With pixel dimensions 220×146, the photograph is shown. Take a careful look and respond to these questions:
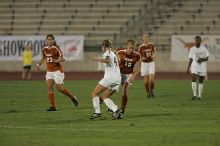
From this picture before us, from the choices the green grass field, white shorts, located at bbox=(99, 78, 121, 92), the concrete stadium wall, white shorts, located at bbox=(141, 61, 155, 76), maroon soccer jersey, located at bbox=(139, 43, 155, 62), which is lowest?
the concrete stadium wall

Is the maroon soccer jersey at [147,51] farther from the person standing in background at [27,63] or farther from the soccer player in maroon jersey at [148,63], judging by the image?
the person standing in background at [27,63]

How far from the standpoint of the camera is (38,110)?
2127cm

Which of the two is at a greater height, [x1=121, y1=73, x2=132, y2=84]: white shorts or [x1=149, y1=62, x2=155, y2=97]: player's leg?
[x1=121, y1=73, x2=132, y2=84]: white shorts

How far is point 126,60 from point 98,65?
22.6 metres

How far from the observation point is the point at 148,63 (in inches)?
1061

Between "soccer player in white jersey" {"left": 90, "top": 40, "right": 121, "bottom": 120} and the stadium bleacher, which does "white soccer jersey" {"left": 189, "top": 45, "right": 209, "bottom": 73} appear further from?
the stadium bleacher

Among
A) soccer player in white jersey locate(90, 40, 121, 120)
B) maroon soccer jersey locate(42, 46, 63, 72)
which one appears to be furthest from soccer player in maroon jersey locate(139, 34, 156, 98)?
soccer player in white jersey locate(90, 40, 121, 120)

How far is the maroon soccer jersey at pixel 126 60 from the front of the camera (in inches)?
764

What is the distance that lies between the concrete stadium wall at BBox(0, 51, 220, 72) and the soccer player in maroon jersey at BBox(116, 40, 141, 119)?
72.5 ft

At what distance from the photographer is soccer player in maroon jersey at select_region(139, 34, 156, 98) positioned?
1042 inches

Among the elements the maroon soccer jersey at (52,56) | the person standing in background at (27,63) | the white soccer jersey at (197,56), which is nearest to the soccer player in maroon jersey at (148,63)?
the white soccer jersey at (197,56)

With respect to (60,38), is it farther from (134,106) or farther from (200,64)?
(134,106)

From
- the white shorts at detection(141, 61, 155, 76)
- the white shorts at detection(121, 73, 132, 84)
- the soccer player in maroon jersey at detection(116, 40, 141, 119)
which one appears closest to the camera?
the soccer player in maroon jersey at detection(116, 40, 141, 119)

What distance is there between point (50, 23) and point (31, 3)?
104 inches
